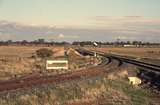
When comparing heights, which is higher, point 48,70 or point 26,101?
point 26,101

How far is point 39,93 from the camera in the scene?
66.5 ft

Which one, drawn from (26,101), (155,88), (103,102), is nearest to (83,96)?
(103,102)

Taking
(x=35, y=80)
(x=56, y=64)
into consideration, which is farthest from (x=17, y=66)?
(x=35, y=80)

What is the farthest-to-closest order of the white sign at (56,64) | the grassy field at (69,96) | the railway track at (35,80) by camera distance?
the white sign at (56,64) → the railway track at (35,80) → the grassy field at (69,96)

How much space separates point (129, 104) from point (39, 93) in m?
4.21

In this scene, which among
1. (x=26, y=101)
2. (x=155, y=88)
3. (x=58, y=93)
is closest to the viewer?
(x=26, y=101)

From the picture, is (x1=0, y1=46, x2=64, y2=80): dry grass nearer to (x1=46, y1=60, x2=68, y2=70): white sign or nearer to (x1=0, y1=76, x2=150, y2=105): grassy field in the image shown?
(x1=46, y1=60, x2=68, y2=70): white sign

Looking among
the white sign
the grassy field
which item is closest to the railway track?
the grassy field

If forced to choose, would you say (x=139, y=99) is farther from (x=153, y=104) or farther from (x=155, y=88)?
(x=155, y=88)

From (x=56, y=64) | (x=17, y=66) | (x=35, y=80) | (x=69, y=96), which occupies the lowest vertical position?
(x=17, y=66)

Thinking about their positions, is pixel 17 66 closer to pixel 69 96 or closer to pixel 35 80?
pixel 35 80

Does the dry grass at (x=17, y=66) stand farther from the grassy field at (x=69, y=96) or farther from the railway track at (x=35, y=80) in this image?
the grassy field at (x=69, y=96)

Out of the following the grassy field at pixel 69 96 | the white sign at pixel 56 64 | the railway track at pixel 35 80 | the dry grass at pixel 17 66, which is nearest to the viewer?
the grassy field at pixel 69 96

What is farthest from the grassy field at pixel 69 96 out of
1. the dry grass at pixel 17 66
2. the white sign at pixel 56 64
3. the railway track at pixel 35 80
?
the white sign at pixel 56 64
